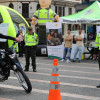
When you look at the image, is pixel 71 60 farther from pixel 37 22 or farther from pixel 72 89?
pixel 72 89

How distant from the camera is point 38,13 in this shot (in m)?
19.7

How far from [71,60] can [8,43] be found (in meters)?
3.85

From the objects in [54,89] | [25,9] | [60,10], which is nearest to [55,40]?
[54,89]

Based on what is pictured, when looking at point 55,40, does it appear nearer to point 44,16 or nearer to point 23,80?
point 44,16

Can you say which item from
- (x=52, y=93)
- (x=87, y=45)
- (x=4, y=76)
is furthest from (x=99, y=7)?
(x=52, y=93)

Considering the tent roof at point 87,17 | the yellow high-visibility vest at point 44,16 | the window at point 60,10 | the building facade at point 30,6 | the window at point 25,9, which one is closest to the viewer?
the tent roof at point 87,17

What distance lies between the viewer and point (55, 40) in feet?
56.4

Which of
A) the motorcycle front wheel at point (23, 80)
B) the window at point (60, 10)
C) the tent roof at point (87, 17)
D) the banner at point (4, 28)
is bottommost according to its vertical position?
the motorcycle front wheel at point (23, 80)

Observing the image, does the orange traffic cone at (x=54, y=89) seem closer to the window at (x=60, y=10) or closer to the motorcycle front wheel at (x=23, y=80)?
the motorcycle front wheel at (x=23, y=80)

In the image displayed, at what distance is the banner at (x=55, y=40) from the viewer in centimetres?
1708

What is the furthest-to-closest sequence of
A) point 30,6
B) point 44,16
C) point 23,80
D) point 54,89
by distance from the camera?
1. point 30,6
2. point 44,16
3. point 23,80
4. point 54,89

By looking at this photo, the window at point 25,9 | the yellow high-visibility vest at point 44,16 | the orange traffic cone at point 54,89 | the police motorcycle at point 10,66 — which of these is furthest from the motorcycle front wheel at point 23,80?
the window at point 25,9

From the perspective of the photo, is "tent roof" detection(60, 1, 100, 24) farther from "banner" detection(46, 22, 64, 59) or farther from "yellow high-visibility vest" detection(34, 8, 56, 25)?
"yellow high-visibility vest" detection(34, 8, 56, 25)

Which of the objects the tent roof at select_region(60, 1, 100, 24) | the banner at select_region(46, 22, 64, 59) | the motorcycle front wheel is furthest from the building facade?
the motorcycle front wheel
